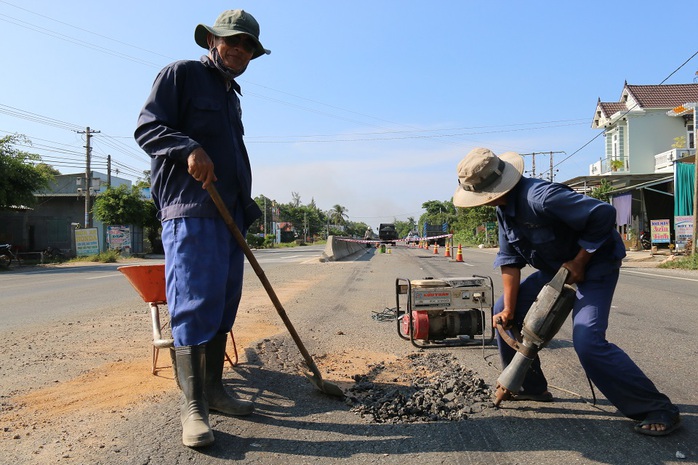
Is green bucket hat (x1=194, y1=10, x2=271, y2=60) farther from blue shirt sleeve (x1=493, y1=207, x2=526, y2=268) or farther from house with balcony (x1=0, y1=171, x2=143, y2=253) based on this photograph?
house with balcony (x1=0, y1=171, x2=143, y2=253)

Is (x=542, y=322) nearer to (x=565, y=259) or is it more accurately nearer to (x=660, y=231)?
(x=565, y=259)

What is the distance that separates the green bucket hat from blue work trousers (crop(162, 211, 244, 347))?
1039 mm

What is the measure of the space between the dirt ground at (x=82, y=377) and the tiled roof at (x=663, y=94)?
37.5 m

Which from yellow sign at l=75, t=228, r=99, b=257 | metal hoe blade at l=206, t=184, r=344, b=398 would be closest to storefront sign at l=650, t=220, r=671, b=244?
metal hoe blade at l=206, t=184, r=344, b=398

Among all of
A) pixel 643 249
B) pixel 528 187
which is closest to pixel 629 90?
pixel 643 249

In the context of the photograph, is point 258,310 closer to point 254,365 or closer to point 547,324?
point 254,365

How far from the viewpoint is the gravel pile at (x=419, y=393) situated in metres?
3.12

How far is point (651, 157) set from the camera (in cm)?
3600

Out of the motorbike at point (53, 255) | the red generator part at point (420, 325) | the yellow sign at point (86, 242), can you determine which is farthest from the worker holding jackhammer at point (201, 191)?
the yellow sign at point (86, 242)

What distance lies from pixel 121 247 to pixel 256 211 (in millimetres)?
33309

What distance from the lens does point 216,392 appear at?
9.98ft

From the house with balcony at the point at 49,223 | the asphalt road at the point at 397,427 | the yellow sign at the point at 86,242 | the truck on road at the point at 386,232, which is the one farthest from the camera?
the truck on road at the point at 386,232

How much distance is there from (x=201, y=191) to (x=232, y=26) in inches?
37.0

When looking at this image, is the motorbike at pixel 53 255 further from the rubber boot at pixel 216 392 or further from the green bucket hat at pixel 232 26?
the green bucket hat at pixel 232 26
